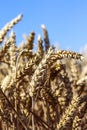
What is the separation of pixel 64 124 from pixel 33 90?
7.3 inches

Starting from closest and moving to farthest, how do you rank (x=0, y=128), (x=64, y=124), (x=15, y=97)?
(x=64, y=124) < (x=15, y=97) < (x=0, y=128)

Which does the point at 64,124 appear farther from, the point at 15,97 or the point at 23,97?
the point at 23,97

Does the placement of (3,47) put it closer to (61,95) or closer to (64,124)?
(61,95)

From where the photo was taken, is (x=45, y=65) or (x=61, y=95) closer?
(x=45, y=65)

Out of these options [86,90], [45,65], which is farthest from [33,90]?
[86,90]

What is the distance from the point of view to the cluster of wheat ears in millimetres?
1328

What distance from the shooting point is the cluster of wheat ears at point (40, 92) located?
4.36 ft

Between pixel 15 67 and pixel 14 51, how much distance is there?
0.27m

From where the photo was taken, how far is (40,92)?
2.01m

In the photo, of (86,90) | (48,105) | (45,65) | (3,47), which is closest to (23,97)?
(48,105)

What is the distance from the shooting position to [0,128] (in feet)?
7.29

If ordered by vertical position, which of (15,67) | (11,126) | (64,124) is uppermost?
(15,67)

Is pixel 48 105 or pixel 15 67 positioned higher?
pixel 15 67

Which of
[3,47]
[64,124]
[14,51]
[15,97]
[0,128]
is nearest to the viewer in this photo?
[64,124]
